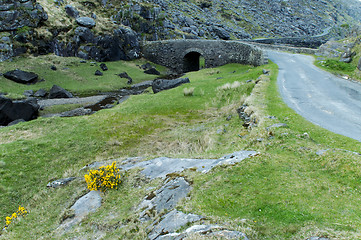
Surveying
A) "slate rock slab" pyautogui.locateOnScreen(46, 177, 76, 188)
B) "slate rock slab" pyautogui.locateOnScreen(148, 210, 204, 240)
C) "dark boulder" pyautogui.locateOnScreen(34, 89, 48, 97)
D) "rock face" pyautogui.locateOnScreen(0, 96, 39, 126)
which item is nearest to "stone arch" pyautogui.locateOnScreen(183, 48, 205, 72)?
"dark boulder" pyautogui.locateOnScreen(34, 89, 48, 97)

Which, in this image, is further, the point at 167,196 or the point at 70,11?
the point at 70,11

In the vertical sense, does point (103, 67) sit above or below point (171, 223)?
below

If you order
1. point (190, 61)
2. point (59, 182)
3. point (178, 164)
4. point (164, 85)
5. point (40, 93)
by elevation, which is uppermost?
point (178, 164)

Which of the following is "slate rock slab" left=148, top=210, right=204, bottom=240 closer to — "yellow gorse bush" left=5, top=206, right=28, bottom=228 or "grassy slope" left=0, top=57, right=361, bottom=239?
"grassy slope" left=0, top=57, right=361, bottom=239

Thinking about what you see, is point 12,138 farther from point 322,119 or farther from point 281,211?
point 322,119

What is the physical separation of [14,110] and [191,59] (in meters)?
45.2

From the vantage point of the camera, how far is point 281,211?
23.4 ft

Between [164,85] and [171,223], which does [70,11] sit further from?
[171,223]

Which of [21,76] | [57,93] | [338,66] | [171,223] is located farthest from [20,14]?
[171,223]

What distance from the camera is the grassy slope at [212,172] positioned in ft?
23.4

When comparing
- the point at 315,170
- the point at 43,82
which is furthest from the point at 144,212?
the point at 43,82

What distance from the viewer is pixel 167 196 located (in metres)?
8.99

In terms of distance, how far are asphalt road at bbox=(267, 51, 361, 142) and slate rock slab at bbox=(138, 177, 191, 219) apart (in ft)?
30.2

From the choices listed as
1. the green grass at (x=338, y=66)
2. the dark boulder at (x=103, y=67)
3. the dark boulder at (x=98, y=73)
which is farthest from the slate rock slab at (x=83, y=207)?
the dark boulder at (x=103, y=67)
